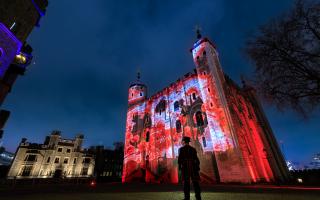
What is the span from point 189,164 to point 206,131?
16.2 metres

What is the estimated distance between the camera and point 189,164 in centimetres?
481

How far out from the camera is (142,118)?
101 ft

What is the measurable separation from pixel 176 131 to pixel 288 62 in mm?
16929

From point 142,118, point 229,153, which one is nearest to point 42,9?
point 142,118

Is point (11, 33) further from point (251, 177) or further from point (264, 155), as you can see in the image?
point (264, 155)

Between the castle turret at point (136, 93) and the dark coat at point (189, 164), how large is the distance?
95.3 ft

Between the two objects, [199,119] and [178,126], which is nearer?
[199,119]

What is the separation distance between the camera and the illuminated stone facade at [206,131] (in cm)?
1752

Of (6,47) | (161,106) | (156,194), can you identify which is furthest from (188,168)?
(161,106)

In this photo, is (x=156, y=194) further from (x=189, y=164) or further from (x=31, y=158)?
(x=31, y=158)

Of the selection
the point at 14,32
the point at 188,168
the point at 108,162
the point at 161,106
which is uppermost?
the point at 14,32

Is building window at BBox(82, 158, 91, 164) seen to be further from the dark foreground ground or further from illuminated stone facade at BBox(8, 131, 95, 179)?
the dark foreground ground

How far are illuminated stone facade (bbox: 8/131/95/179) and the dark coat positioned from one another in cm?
4000

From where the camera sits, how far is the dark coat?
15.3 ft
